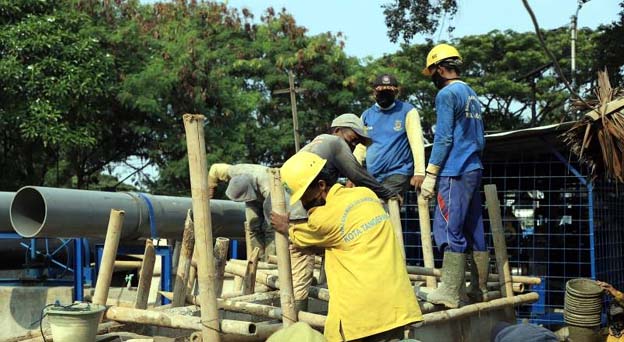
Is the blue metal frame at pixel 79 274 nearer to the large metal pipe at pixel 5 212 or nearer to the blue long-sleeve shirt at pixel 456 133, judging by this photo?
the large metal pipe at pixel 5 212

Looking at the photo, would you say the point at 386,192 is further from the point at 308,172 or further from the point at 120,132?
the point at 120,132

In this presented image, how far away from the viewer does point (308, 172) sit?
4184mm

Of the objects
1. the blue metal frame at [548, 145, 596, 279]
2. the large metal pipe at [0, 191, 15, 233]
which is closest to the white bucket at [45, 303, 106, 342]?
the large metal pipe at [0, 191, 15, 233]

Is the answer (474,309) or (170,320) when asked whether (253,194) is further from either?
(170,320)

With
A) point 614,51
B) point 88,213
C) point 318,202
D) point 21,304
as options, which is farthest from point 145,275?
point 614,51

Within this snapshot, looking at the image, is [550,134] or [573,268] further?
[573,268]

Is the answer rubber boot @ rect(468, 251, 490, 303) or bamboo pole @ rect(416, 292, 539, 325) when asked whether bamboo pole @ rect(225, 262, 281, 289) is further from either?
rubber boot @ rect(468, 251, 490, 303)

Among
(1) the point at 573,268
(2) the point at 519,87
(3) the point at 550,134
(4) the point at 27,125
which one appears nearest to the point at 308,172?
(3) the point at 550,134

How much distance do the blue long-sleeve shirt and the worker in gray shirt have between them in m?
0.49

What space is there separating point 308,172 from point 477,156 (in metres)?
2.10

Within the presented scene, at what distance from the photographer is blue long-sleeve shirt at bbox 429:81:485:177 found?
18.7 feet

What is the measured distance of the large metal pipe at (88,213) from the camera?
25.1 ft

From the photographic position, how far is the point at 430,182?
18.8 feet

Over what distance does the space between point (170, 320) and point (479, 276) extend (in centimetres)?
258
